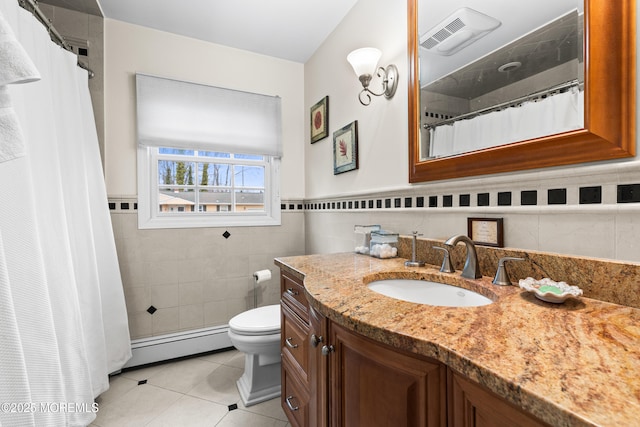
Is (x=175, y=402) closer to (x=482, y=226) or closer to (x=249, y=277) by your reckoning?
(x=249, y=277)

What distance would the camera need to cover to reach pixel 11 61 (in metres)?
0.82

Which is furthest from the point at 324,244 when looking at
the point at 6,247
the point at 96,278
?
the point at 6,247

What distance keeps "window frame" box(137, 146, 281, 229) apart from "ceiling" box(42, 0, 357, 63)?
95 centimetres

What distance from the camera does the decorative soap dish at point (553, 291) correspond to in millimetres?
723

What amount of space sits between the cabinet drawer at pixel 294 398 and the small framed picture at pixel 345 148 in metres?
1.29

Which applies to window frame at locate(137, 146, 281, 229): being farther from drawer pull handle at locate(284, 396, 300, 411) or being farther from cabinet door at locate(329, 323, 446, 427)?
cabinet door at locate(329, 323, 446, 427)

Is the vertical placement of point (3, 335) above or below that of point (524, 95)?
below

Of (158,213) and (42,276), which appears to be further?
(158,213)

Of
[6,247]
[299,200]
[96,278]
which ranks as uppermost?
[299,200]

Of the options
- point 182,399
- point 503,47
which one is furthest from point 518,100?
point 182,399

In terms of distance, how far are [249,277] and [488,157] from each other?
206 centimetres

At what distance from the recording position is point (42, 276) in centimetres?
114

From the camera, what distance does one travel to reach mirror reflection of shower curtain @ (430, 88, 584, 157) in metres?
0.85

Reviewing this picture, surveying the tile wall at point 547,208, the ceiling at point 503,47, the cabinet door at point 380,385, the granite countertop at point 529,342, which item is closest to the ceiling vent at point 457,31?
the ceiling at point 503,47
